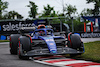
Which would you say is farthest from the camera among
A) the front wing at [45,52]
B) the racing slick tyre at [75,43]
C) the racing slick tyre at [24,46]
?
the racing slick tyre at [75,43]

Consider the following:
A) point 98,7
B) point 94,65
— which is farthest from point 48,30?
point 98,7

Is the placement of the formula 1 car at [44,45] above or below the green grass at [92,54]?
above

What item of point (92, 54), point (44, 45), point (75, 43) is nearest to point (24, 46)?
point (44, 45)

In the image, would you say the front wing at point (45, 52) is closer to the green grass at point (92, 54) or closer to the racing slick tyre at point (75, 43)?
the racing slick tyre at point (75, 43)

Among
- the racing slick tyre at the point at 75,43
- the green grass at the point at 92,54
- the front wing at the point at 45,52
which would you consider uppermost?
the racing slick tyre at the point at 75,43

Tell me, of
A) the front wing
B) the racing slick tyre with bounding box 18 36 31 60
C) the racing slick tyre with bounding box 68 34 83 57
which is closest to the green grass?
the racing slick tyre with bounding box 68 34 83 57

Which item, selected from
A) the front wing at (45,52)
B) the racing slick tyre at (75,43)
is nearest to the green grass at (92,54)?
the racing slick tyre at (75,43)

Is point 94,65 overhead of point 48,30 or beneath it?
beneath

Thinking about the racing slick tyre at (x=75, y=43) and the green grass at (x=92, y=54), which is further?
the racing slick tyre at (x=75, y=43)

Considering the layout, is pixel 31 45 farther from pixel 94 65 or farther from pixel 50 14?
pixel 50 14

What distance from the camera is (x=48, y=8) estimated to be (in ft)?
238

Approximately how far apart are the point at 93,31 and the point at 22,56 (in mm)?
32810

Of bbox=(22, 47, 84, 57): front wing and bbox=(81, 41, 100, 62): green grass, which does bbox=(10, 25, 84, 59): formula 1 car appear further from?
bbox=(81, 41, 100, 62): green grass

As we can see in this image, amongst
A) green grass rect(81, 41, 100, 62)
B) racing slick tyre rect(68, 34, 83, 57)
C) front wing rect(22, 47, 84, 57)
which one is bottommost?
green grass rect(81, 41, 100, 62)
